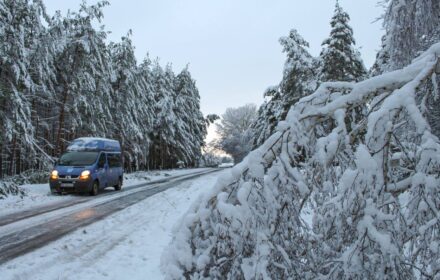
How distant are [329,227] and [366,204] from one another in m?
0.36

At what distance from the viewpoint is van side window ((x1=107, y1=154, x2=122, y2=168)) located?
20.8 m

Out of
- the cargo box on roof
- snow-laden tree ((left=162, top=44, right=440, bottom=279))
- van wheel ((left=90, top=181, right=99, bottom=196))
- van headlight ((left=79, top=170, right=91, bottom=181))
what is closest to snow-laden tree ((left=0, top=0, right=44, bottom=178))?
the cargo box on roof

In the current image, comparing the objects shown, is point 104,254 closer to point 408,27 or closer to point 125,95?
point 408,27

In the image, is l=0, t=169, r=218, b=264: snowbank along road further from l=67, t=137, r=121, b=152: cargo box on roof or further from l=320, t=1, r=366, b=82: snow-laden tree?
l=320, t=1, r=366, b=82: snow-laden tree

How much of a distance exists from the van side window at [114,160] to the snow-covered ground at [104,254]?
353 inches

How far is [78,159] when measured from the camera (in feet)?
62.1

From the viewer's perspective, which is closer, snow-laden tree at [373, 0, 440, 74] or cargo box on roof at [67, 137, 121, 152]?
snow-laden tree at [373, 0, 440, 74]

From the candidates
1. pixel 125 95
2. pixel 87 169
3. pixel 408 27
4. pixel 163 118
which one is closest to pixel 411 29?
pixel 408 27

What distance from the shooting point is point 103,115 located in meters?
30.6

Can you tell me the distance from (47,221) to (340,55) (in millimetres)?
18319

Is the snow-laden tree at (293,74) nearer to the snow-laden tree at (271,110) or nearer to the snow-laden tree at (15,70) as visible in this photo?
the snow-laden tree at (271,110)

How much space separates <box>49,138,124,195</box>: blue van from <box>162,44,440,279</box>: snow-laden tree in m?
15.9

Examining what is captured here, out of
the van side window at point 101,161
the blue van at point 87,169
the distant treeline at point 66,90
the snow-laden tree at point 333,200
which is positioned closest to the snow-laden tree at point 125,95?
the distant treeline at point 66,90

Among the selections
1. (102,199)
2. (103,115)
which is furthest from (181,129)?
(102,199)
